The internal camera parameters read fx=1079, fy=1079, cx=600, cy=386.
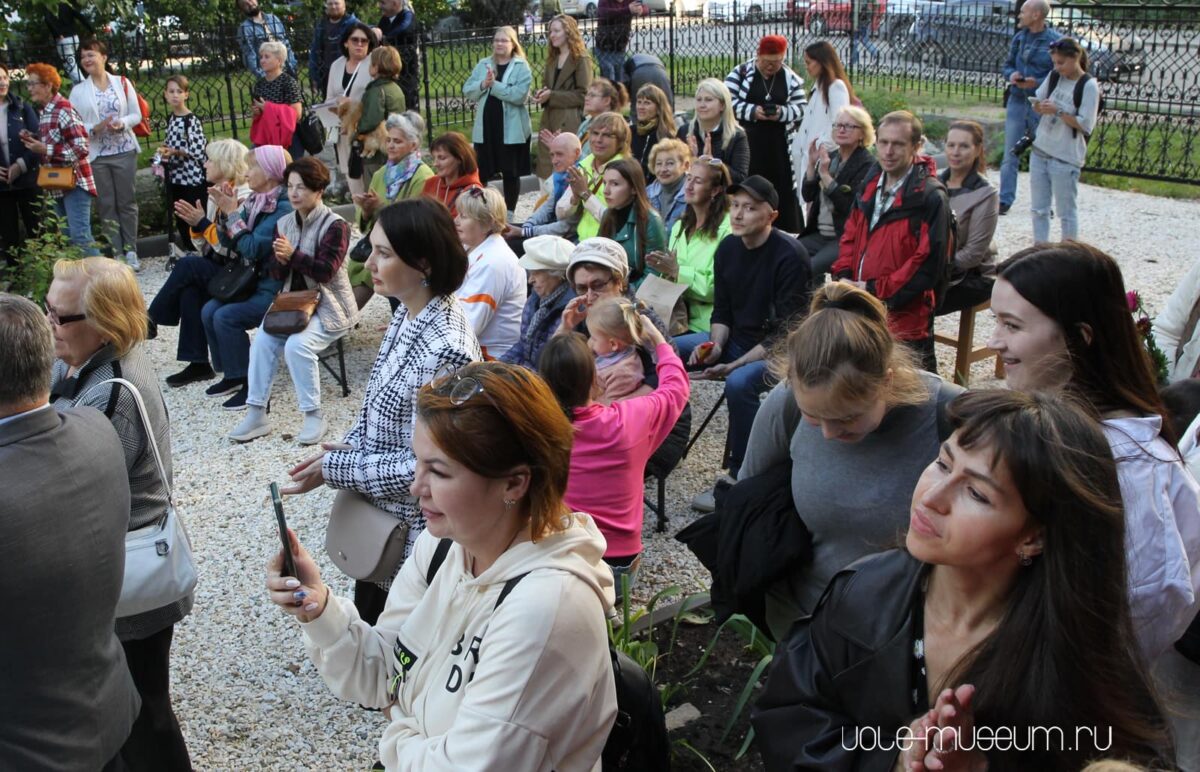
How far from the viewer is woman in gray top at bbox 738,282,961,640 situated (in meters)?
2.87

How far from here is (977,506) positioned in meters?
1.97

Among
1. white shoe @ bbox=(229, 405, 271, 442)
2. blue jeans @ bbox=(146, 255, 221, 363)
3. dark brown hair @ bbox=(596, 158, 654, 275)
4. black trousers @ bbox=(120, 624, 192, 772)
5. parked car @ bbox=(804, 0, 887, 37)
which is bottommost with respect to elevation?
white shoe @ bbox=(229, 405, 271, 442)

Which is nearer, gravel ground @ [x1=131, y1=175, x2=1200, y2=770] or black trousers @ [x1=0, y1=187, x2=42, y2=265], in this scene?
gravel ground @ [x1=131, y1=175, x2=1200, y2=770]

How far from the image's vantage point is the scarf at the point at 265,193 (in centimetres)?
723

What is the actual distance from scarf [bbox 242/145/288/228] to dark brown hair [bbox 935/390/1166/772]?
6.18 metres

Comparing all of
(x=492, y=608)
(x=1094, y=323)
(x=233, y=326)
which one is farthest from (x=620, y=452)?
(x=233, y=326)

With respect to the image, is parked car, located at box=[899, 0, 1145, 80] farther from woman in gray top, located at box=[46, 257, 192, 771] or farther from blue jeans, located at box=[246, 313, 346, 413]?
woman in gray top, located at box=[46, 257, 192, 771]

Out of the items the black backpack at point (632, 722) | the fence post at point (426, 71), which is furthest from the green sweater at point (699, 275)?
the fence post at point (426, 71)

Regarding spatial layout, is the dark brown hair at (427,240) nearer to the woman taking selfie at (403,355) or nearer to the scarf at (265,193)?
the woman taking selfie at (403,355)

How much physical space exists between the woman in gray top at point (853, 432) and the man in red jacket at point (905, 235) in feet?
8.73

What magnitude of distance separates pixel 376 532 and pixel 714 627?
4.36 ft

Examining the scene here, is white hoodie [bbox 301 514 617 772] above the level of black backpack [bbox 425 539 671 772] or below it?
above

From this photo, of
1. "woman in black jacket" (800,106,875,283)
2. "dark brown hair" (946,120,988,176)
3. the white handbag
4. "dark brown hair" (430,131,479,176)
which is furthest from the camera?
"dark brown hair" (430,131,479,176)

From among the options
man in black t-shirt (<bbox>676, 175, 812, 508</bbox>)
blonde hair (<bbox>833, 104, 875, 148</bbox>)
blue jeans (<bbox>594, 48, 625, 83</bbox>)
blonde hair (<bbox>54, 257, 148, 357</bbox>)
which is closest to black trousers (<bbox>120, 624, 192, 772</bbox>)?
blonde hair (<bbox>54, 257, 148, 357</bbox>)
